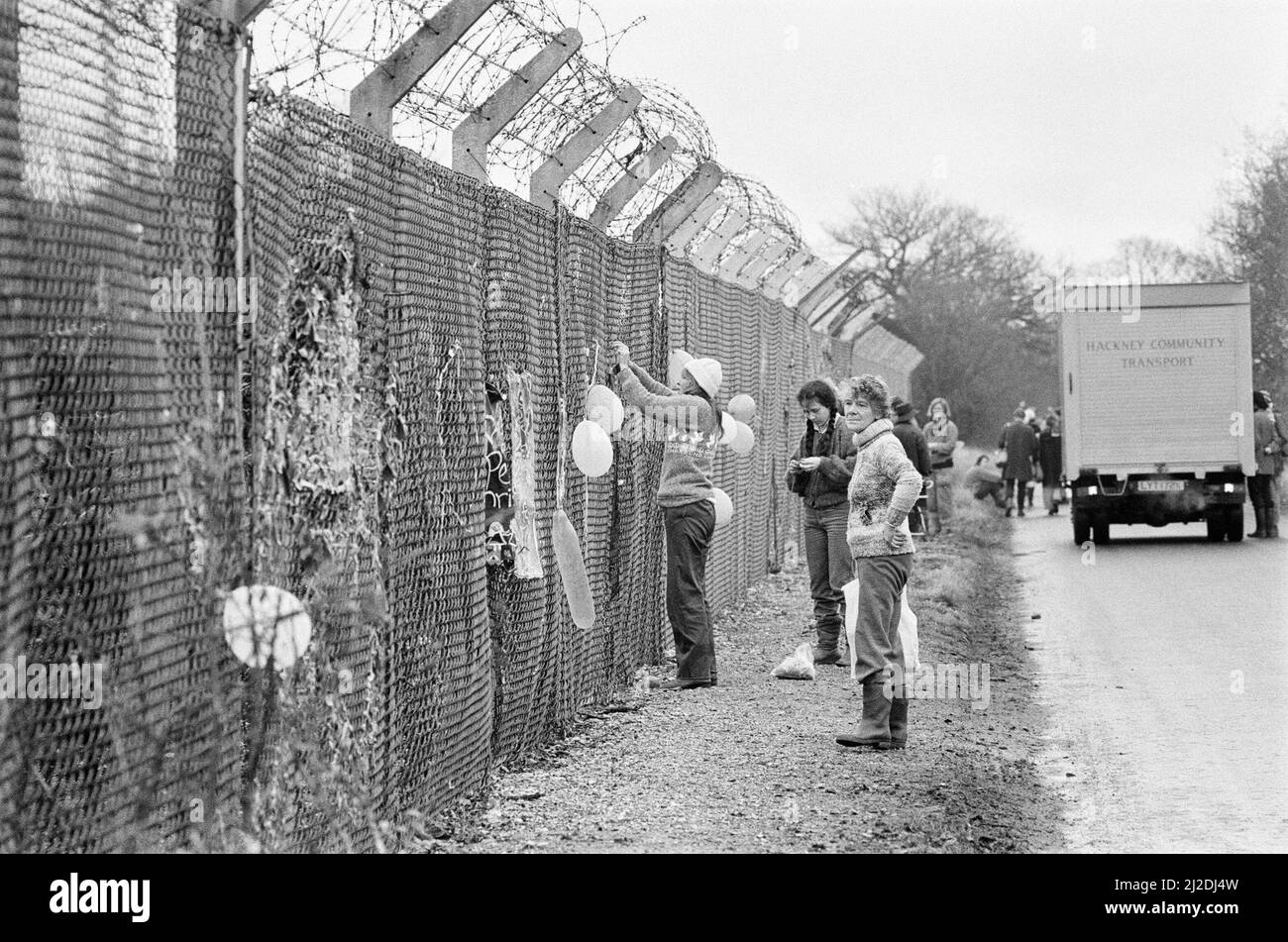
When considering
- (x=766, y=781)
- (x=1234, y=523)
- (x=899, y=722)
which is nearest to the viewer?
(x=766, y=781)

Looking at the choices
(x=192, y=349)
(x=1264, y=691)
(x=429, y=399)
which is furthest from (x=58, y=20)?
(x=1264, y=691)

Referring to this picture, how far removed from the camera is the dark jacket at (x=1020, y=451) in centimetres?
2969

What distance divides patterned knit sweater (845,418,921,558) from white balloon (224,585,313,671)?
3.93m

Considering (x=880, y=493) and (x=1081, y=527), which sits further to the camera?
(x=1081, y=527)

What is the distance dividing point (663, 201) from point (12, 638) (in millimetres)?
8125

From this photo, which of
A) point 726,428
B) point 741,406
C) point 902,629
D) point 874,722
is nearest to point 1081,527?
point 741,406

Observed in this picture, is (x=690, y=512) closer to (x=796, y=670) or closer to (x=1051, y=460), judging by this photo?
(x=796, y=670)

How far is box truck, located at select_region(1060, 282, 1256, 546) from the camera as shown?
73.7 feet

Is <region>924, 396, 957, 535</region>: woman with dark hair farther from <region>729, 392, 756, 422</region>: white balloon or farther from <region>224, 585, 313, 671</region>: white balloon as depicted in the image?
<region>224, 585, 313, 671</region>: white balloon

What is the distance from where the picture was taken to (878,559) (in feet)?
26.5

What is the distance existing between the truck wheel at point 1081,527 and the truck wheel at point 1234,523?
169 centimetres

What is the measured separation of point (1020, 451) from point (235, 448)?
2648 centimetres

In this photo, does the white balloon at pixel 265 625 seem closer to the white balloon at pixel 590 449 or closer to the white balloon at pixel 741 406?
the white balloon at pixel 590 449

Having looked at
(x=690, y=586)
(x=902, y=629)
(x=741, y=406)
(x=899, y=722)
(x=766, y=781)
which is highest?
(x=741, y=406)
